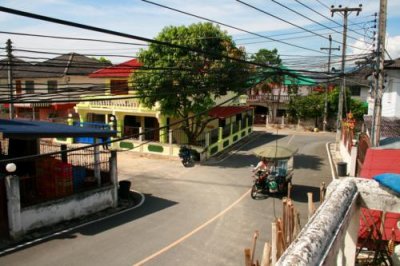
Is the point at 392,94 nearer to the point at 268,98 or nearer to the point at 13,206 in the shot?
the point at 13,206

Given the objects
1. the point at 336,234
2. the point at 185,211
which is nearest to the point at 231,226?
the point at 185,211

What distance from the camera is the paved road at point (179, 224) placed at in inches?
457

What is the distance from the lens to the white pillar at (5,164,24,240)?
12516 mm

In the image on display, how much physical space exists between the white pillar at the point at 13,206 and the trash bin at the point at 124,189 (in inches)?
205

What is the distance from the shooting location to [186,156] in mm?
24812

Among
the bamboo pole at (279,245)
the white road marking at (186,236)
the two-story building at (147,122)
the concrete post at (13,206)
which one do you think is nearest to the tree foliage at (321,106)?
the two-story building at (147,122)

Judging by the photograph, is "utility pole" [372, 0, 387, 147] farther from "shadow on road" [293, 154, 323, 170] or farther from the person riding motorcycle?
"shadow on road" [293, 154, 323, 170]

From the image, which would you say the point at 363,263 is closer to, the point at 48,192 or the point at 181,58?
the point at 48,192

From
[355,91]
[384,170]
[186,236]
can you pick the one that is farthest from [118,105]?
[355,91]

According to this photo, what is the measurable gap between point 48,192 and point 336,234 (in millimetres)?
13586

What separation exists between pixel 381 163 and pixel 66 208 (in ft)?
35.8

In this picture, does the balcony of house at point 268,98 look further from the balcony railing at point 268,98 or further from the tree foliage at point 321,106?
the tree foliage at point 321,106

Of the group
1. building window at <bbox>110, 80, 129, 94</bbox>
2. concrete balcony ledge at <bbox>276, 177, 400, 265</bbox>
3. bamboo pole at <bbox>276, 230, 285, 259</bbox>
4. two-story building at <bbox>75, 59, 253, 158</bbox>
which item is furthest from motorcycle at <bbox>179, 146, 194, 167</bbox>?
concrete balcony ledge at <bbox>276, 177, 400, 265</bbox>

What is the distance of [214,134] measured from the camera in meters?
30.4
